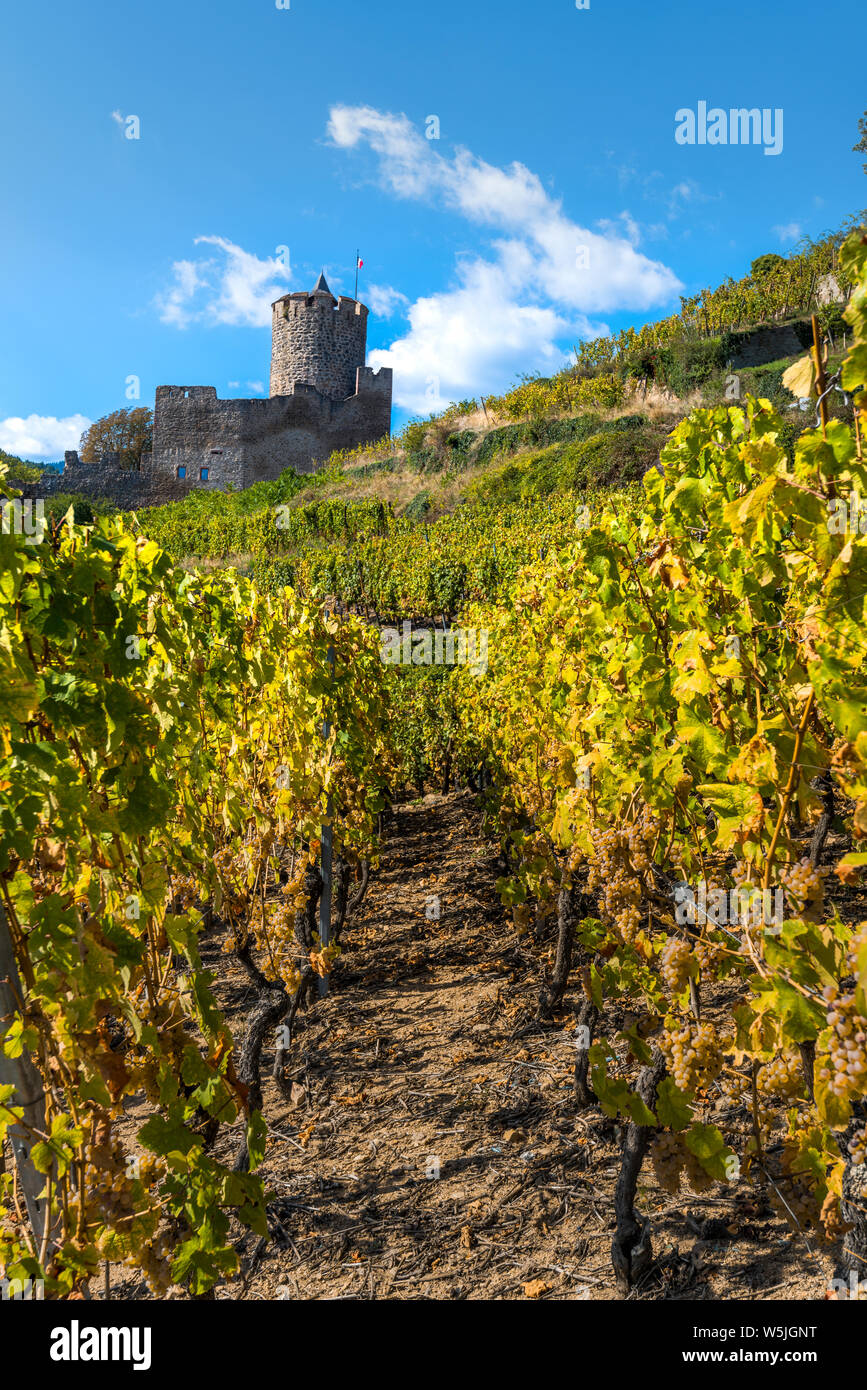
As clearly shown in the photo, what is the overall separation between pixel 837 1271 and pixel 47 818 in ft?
5.64

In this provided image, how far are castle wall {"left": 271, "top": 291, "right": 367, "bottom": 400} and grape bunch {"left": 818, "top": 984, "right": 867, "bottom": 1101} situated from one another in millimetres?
31764

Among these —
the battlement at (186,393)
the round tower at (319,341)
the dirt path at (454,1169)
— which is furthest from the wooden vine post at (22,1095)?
the round tower at (319,341)

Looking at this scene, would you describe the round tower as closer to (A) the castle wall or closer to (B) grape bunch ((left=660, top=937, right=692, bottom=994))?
(A) the castle wall

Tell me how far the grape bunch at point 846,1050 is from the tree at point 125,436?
36798 mm

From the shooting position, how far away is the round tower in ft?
97.9

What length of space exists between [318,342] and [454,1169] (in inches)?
1231

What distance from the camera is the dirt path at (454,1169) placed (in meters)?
2.22

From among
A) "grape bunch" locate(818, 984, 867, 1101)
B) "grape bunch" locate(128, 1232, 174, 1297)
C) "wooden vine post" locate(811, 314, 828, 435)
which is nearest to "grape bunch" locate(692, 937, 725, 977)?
"grape bunch" locate(818, 984, 867, 1101)

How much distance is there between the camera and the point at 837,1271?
60.7 inches

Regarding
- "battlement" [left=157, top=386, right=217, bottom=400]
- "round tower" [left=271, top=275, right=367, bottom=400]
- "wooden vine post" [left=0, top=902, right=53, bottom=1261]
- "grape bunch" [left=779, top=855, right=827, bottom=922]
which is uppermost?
"round tower" [left=271, top=275, right=367, bottom=400]

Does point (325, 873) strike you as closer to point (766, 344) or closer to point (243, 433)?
point (766, 344)

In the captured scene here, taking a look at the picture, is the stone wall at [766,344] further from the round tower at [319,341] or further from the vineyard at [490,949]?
the vineyard at [490,949]

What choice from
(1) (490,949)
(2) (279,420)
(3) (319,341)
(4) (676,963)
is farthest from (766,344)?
(4) (676,963)
